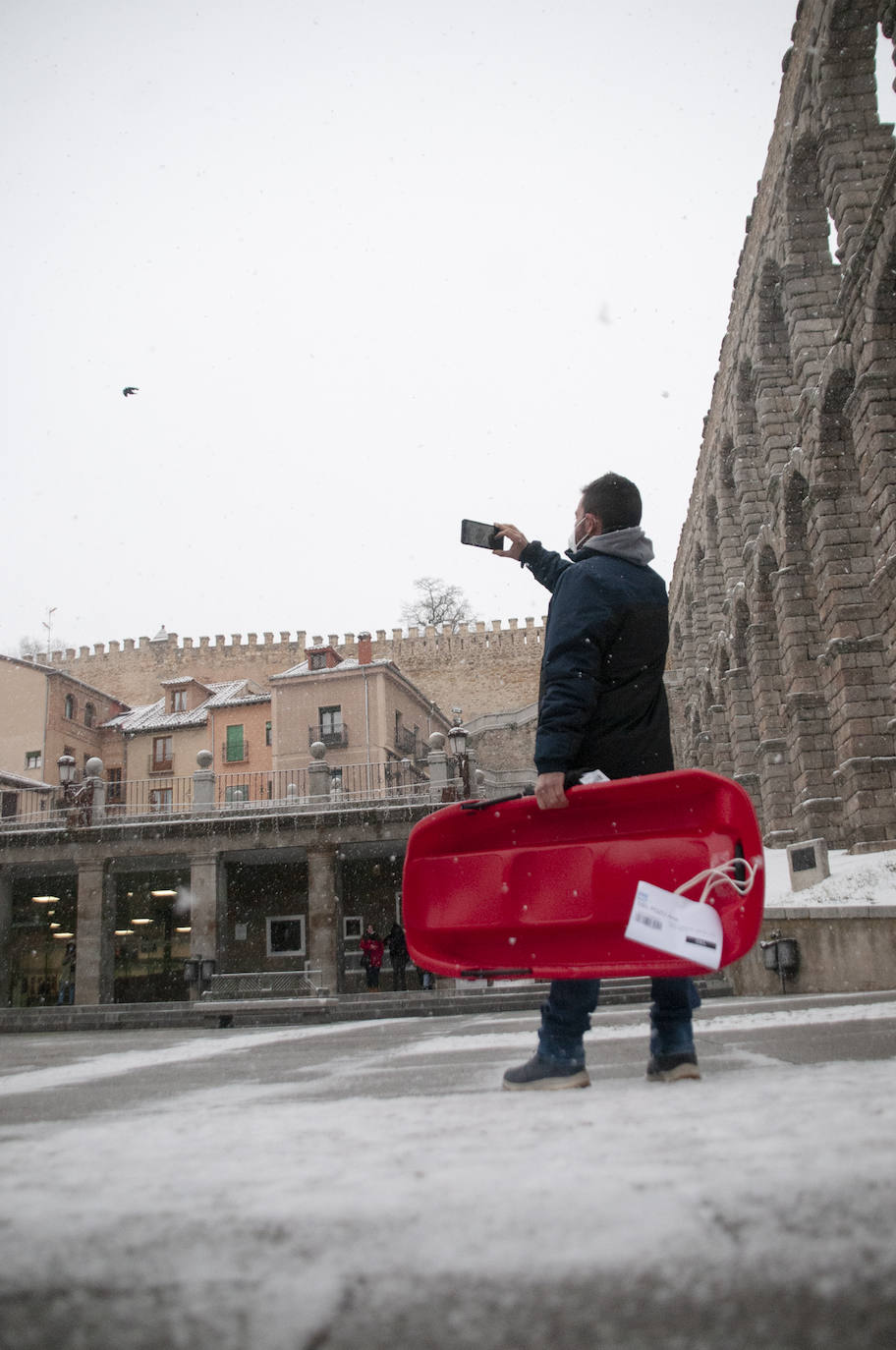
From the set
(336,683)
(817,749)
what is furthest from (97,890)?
(817,749)

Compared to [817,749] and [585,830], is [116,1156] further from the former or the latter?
[817,749]

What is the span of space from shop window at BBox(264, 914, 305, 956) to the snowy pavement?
2740 cm

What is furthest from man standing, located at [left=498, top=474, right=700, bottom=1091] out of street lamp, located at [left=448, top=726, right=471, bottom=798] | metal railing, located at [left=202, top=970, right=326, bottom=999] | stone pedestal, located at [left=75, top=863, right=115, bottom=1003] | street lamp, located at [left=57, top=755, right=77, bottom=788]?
street lamp, located at [left=57, top=755, right=77, bottom=788]

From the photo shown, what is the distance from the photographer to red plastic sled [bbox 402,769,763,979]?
2834mm

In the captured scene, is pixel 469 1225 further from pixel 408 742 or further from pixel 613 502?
pixel 408 742

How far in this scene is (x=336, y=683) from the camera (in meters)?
34.8

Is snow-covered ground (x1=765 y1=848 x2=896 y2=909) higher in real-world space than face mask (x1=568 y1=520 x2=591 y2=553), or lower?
lower

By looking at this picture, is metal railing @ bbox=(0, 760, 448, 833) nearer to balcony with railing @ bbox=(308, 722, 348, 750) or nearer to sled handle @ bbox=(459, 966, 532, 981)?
balcony with railing @ bbox=(308, 722, 348, 750)

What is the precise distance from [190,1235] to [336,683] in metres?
33.8

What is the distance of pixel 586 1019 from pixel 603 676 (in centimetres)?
99

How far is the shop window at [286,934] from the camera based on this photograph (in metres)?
28.6

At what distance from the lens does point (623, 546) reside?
10.8 feet

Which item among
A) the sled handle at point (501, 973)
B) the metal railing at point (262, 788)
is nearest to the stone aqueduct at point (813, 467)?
the sled handle at point (501, 973)

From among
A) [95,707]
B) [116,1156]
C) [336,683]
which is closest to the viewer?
[116,1156]
